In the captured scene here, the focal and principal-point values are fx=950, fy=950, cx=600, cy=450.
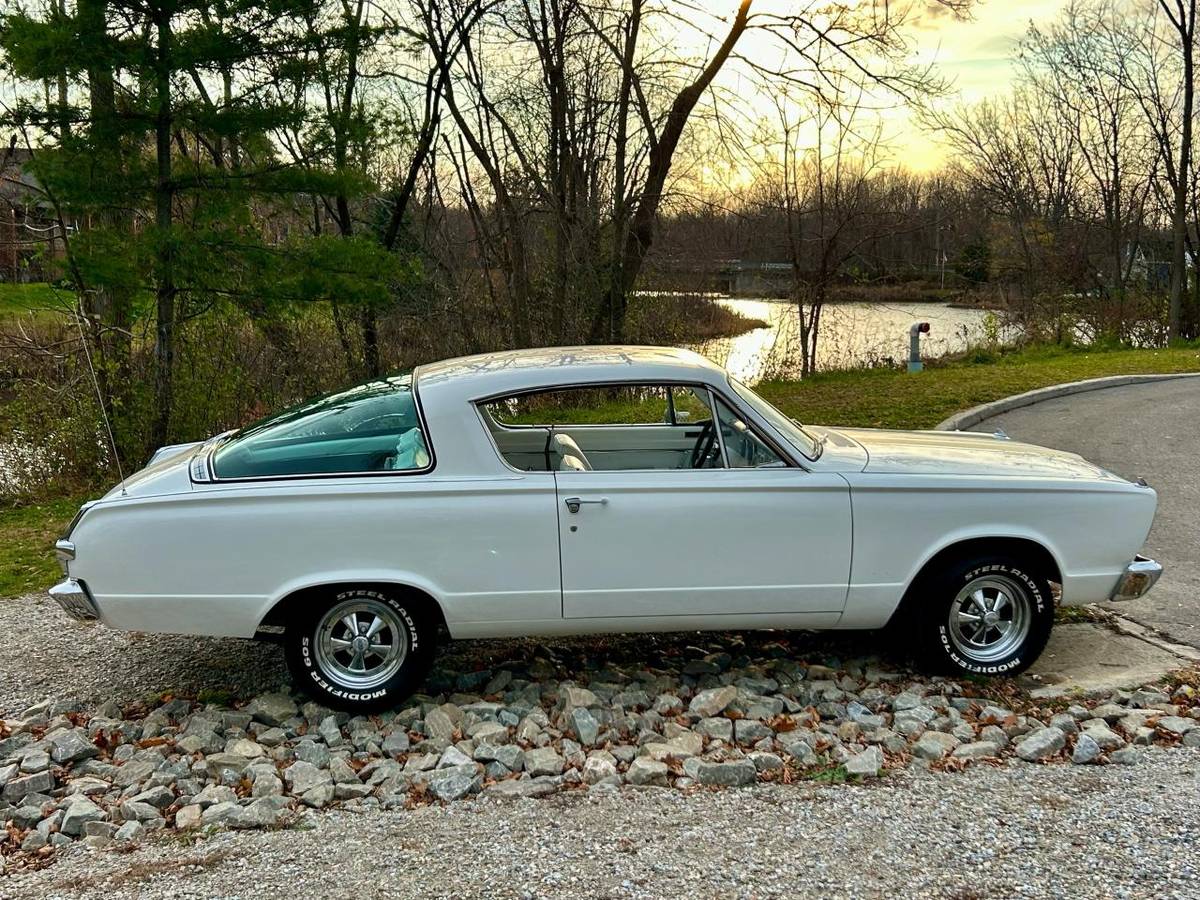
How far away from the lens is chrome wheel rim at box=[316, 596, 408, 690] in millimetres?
4355

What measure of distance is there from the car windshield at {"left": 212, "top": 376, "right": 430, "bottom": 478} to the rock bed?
1141 millimetres

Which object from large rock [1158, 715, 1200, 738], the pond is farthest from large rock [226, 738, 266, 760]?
the pond

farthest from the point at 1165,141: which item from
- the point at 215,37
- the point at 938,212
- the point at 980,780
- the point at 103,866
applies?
the point at 103,866

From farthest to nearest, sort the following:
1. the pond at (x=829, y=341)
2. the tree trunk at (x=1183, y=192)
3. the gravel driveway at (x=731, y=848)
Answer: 1. the tree trunk at (x=1183, y=192)
2. the pond at (x=829, y=341)
3. the gravel driveway at (x=731, y=848)

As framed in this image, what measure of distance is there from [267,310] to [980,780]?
298 inches

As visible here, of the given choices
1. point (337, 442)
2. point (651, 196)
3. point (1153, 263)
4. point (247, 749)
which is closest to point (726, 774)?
point (247, 749)

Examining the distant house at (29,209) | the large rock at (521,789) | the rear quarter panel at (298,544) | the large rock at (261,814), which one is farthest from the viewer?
the distant house at (29,209)

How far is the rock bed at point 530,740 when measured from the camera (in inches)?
147

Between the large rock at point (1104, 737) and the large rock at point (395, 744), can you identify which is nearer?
the large rock at point (1104, 737)

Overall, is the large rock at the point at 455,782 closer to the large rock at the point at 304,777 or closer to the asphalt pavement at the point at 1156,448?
the large rock at the point at 304,777

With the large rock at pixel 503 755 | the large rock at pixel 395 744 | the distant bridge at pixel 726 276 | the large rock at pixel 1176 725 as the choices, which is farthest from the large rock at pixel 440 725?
the distant bridge at pixel 726 276

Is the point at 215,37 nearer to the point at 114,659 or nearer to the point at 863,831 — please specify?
the point at 114,659

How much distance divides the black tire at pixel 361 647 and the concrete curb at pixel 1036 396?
25.6 ft

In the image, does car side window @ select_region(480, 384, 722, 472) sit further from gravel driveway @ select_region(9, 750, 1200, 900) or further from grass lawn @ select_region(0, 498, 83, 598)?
grass lawn @ select_region(0, 498, 83, 598)
